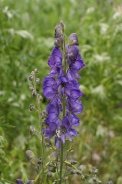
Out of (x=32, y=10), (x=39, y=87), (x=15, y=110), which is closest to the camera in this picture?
(x=15, y=110)

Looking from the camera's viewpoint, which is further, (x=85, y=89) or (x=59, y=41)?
(x=85, y=89)

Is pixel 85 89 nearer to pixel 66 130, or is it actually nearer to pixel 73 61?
pixel 66 130

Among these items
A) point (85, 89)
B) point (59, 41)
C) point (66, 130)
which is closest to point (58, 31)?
point (59, 41)

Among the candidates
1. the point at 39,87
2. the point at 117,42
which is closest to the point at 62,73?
the point at 39,87

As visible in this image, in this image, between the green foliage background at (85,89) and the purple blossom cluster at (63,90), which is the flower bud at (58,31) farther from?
the green foliage background at (85,89)

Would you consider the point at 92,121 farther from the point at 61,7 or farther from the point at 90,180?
the point at 61,7

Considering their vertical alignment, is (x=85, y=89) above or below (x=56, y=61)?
above

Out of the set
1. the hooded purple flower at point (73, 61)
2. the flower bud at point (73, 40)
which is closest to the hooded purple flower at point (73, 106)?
the hooded purple flower at point (73, 61)

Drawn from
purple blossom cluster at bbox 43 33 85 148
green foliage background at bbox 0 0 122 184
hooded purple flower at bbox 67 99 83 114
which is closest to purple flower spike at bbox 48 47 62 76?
purple blossom cluster at bbox 43 33 85 148
